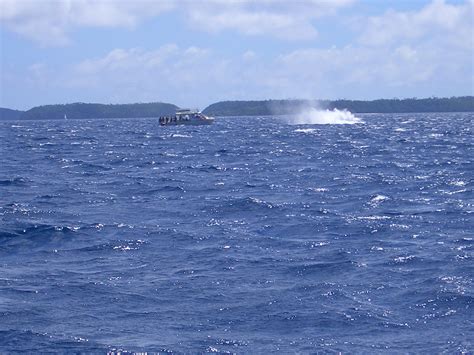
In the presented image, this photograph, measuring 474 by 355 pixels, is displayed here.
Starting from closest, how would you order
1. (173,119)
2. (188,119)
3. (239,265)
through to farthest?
(239,265) → (188,119) → (173,119)

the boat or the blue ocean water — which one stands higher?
the boat

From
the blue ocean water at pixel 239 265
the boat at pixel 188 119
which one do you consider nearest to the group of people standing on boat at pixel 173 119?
the boat at pixel 188 119

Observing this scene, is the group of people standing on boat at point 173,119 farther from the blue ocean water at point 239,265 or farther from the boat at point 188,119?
the blue ocean water at point 239,265

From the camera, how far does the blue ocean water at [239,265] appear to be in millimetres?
16641

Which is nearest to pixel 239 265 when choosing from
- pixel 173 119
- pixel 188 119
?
pixel 188 119

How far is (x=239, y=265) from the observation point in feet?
74.7

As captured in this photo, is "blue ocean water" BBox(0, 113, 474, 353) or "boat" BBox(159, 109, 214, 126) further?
"boat" BBox(159, 109, 214, 126)

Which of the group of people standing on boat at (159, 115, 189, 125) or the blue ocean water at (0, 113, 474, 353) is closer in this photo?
the blue ocean water at (0, 113, 474, 353)

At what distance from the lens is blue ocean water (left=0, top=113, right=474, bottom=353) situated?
16.6 meters

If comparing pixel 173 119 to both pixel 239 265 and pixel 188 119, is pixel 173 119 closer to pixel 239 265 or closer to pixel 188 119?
pixel 188 119

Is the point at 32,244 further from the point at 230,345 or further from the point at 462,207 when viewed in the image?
the point at 462,207

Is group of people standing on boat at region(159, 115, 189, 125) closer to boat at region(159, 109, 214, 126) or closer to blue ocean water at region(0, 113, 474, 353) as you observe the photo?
boat at region(159, 109, 214, 126)

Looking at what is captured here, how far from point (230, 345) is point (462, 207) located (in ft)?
61.5

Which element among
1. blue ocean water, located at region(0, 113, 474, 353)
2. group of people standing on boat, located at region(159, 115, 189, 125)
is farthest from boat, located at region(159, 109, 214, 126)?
blue ocean water, located at region(0, 113, 474, 353)
